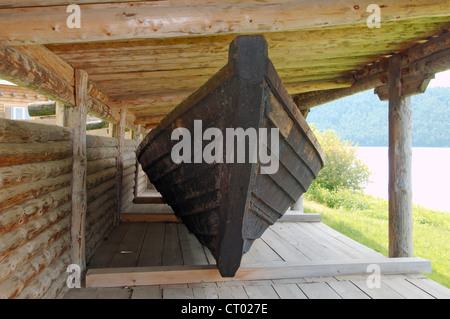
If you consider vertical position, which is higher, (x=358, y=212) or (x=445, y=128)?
(x=445, y=128)

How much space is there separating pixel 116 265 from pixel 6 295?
5.99ft

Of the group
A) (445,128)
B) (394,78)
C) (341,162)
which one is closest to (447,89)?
(445,128)

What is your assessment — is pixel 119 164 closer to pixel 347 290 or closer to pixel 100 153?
pixel 100 153

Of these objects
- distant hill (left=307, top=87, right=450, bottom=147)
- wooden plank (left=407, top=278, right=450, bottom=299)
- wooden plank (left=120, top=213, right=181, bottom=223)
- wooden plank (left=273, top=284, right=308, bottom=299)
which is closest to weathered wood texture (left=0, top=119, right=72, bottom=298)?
wooden plank (left=273, top=284, right=308, bottom=299)

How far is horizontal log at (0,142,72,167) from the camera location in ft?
6.68

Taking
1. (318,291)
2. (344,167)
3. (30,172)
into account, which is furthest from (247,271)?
(344,167)

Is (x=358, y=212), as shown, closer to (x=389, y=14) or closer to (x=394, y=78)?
(x=394, y=78)

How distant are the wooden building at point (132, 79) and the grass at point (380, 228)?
1.46 meters

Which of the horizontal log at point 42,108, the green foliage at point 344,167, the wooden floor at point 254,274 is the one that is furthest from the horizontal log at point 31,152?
the green foliage at point 344,167

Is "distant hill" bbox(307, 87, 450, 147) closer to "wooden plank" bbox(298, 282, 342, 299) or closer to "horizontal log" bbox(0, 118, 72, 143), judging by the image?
"wooden plank" bbox(298, 282, 342, 299)

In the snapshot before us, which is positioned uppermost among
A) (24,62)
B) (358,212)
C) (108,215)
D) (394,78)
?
(394,78)

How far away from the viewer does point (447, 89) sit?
6191cm

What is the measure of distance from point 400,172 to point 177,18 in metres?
3.35

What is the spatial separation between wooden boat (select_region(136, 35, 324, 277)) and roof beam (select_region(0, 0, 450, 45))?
19 centimetres
